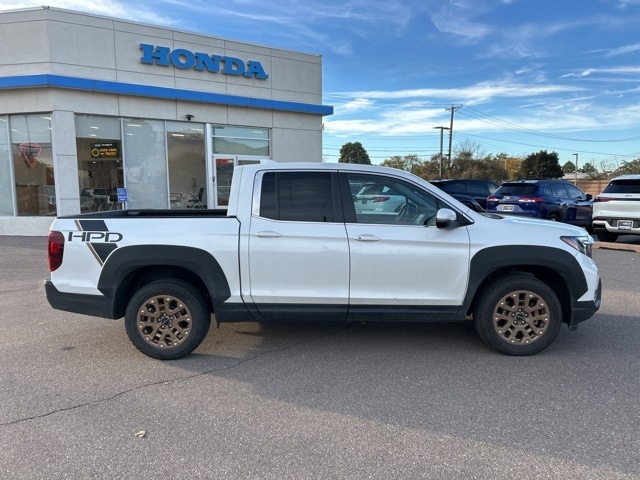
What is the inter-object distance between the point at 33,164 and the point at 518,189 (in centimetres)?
1410

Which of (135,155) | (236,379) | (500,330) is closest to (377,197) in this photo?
(500,330)

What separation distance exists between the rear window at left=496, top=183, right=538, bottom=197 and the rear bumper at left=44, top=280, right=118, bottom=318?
11.8 metres

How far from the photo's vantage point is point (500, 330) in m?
4.34

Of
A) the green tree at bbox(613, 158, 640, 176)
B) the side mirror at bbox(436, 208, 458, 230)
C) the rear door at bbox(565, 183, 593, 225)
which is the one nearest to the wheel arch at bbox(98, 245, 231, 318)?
the side mirror at bbox(436, 208, 458, 230)

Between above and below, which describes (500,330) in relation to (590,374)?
above

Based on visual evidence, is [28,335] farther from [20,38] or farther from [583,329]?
[20,38]

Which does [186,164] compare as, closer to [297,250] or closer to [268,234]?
[268,234]

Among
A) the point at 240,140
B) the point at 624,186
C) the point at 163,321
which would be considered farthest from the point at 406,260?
the point at 240,140

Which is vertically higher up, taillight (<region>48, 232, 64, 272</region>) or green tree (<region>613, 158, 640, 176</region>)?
green tree (<region>613, 158, 640, 176</region>)

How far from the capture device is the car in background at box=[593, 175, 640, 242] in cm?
1092

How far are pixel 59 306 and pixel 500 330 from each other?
13.7 feet

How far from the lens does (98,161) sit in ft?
45.0

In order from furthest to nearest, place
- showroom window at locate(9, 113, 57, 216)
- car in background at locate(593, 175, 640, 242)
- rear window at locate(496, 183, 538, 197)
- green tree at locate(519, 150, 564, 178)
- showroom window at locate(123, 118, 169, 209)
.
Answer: green tree at locate(519, 150, 564, 178)
showroom window at locate(123, 118, 169, 209)
showroom window at locate(9, 113, 57, 216)
rear window at locate(496, 183, 538, 197)
car in background at locate(593, 175, 640, 242)

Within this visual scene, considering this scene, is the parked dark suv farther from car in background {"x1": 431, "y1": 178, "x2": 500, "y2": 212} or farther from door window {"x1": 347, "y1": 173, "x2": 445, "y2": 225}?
door window {"x1": 347, "y1": 173, "x2": 445, "y2": 225}
